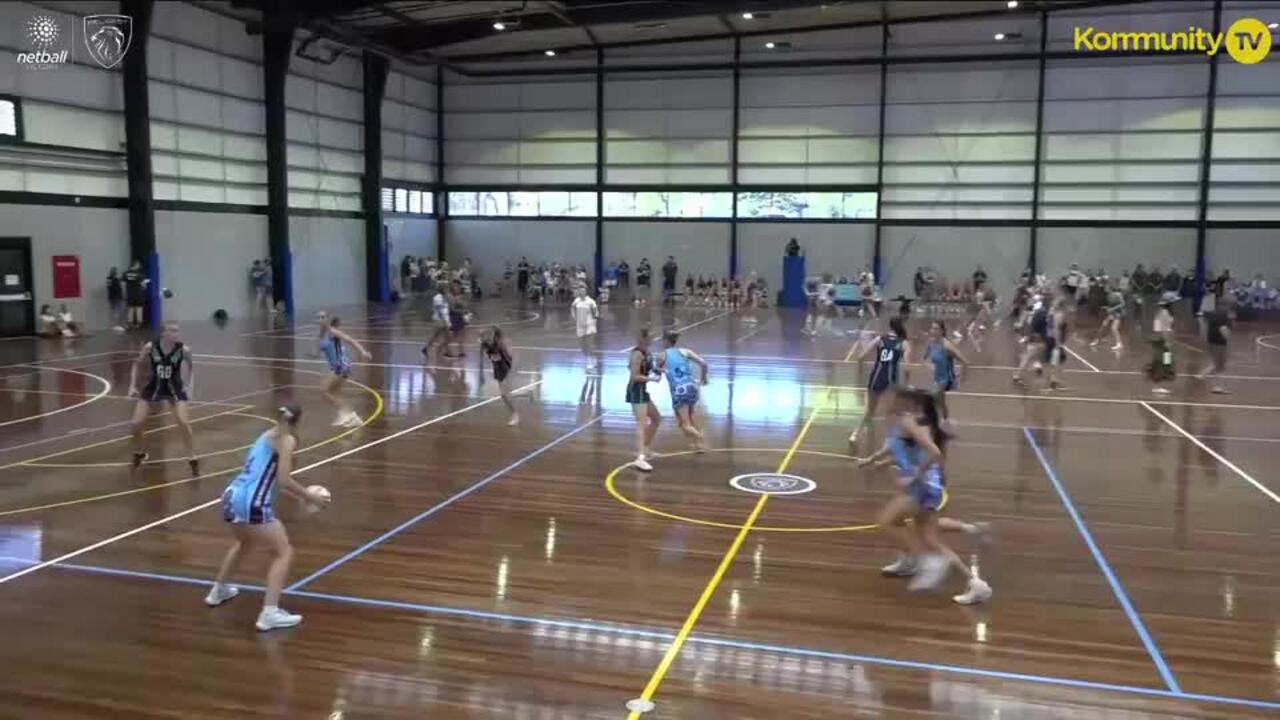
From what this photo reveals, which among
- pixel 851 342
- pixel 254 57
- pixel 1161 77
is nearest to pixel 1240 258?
pixel 1161 77

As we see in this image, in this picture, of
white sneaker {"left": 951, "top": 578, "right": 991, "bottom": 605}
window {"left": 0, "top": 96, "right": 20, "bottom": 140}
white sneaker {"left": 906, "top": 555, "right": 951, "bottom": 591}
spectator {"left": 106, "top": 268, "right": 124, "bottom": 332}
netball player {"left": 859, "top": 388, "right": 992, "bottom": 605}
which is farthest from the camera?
spectator {"left": 106, "top": 268, "right": 124, "bottom": 332}

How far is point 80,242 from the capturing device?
32.1m

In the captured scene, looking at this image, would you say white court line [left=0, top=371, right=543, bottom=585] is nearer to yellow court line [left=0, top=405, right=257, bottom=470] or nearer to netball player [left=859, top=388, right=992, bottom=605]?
yellow court line [left=0, top=405, right=257, bottom=470]

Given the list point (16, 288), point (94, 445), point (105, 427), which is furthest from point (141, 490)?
point (16, 288)

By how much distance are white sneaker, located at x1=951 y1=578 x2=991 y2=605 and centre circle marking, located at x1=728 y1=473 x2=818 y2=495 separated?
3.87 meters

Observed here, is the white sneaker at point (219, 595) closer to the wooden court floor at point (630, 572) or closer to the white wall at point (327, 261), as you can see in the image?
the wooden court floor at point (630, 572)

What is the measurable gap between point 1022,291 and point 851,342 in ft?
20.1

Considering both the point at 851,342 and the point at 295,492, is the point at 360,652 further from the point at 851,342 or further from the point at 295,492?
the point at 851,342

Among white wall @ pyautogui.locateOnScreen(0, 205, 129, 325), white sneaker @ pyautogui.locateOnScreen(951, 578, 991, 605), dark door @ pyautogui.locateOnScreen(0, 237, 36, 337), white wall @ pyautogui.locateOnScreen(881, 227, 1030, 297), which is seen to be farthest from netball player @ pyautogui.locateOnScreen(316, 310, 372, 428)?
white wall @ pyautogui.locateOnScreen(881, 227, 1030, 297)

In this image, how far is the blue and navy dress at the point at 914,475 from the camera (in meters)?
8.81

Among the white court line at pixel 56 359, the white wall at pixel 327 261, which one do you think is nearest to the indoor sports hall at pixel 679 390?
the white wall at pixel 327 261

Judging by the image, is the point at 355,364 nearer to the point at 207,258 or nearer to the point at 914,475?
the point at 207,258

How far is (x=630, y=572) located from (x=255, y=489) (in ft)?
11.8

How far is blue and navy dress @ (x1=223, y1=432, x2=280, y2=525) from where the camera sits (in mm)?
8039
